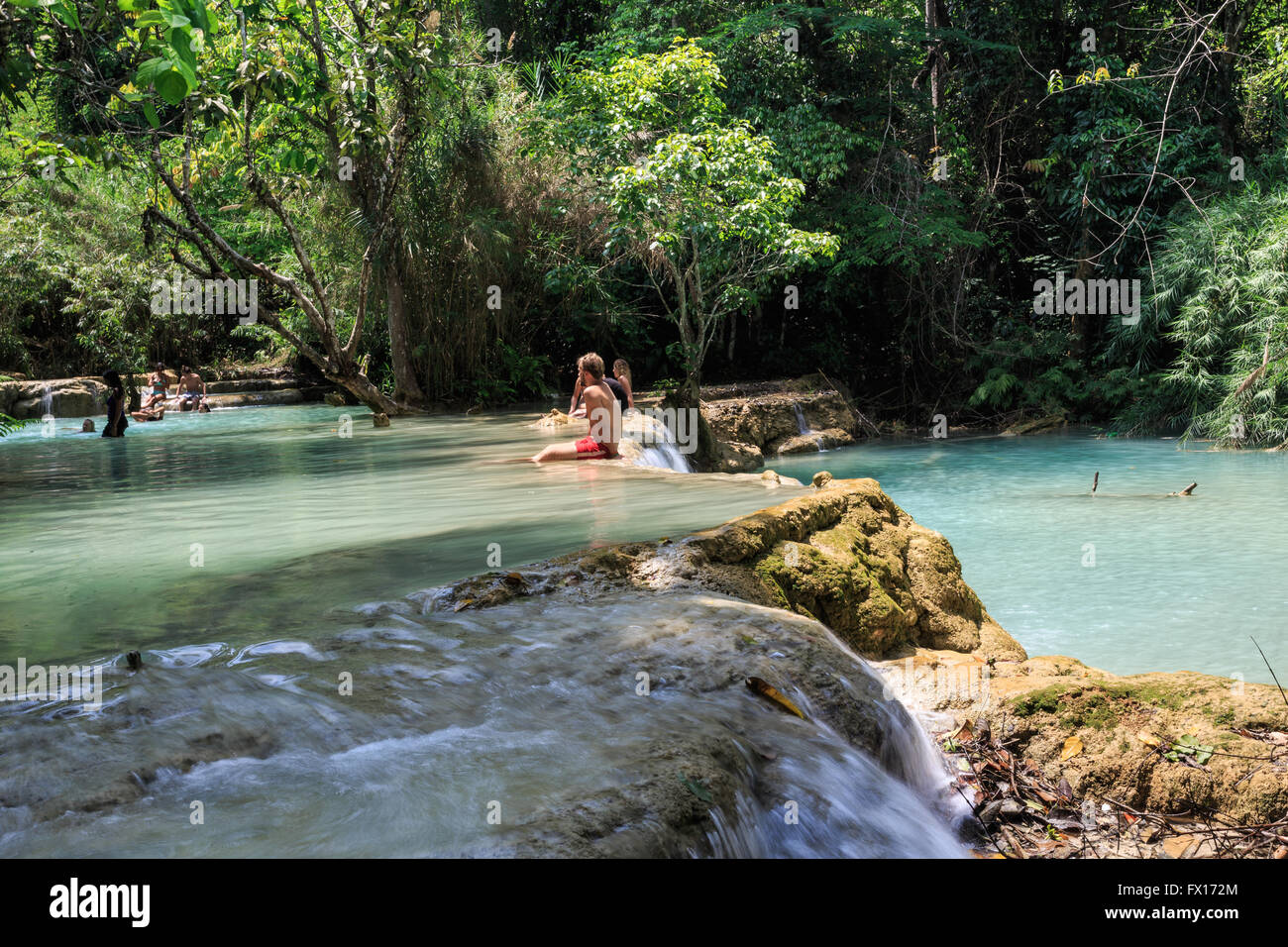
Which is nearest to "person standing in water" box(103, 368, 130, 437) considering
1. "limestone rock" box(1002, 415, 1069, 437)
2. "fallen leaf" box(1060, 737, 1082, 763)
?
"fallen leaf" box(1060, 737, 1082, 763)

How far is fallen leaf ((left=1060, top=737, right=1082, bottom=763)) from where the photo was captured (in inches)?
175

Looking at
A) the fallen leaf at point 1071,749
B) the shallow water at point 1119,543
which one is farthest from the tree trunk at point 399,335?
the fallen leaf at point 1071,749

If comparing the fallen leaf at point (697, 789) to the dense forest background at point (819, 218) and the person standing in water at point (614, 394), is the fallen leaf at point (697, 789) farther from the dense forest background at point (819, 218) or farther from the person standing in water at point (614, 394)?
the dense forest background at point (819, 218)

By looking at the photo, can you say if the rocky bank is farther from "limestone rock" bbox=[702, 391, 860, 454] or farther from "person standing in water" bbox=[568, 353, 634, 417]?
"limestone rock" bbox=[702, 391, 860, 454]

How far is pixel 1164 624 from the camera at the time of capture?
23.8 feet

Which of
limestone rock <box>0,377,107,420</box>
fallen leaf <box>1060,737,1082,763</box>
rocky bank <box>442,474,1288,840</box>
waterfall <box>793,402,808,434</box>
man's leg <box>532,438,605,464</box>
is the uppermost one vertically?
limestone rock <box>0,377,107,420</box>

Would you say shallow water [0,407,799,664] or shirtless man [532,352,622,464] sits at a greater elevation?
shirtless man [532,352,622,464]

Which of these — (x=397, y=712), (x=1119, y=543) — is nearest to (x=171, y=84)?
(x=397, y=712)

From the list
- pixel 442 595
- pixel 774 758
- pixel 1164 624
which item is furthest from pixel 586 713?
pixel 1164 624

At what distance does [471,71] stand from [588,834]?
818 inches

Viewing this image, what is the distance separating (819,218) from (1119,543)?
11979 mm

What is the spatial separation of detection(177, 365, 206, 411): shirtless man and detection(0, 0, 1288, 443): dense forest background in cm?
262

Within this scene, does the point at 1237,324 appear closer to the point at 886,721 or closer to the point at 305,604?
the point at 886,721

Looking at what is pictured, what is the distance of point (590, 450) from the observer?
11039 millimetres
